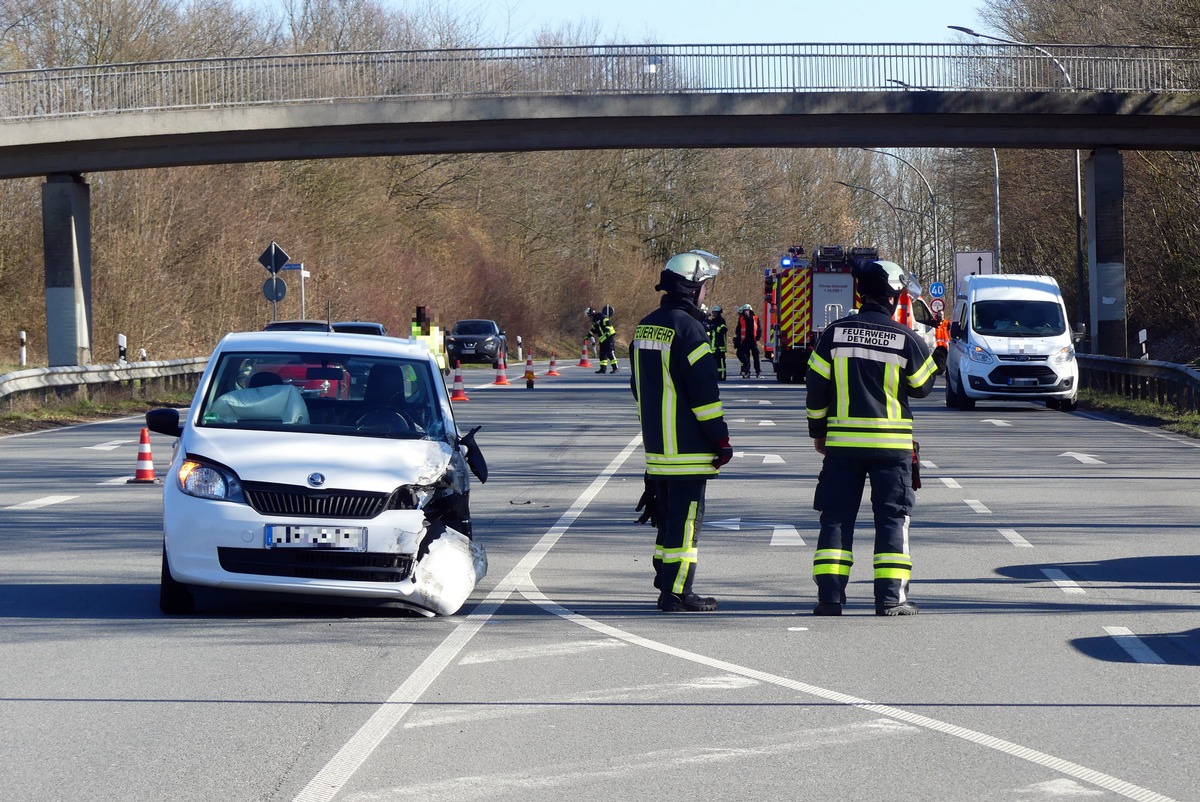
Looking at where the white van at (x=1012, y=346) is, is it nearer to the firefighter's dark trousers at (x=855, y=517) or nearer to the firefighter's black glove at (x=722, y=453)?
the firefighter's dark trousers at (x=855, y=517)

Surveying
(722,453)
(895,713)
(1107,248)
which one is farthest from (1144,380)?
(895,713)

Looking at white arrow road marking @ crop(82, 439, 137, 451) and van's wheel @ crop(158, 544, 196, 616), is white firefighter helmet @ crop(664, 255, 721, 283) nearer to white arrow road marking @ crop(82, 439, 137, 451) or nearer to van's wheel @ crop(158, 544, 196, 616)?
van's wheel @ crop(158, 544, 196, 616)

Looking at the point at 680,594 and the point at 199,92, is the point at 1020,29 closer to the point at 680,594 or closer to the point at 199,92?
the point at 199,92

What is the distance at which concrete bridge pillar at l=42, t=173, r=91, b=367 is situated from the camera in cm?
3731

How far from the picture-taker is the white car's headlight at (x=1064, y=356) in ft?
95.9

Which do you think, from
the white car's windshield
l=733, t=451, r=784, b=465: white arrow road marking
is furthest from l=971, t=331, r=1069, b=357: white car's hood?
the white car's windshield

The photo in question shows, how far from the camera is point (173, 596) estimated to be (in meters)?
9.23

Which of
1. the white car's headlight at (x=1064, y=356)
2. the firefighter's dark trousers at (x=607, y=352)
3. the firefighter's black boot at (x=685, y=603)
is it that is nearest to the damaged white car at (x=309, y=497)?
the firefighter's black boot at (x=685, y=603)

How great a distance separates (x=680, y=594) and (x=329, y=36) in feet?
207

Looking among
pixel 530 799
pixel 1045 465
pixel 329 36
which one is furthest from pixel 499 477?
pixel 329 36

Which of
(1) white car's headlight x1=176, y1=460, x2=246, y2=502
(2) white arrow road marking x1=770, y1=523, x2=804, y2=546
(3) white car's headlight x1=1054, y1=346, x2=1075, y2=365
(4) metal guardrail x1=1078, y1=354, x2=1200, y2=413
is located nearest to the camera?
(1) white car's headlight x1=176, y1=460, x2=246, y2=502

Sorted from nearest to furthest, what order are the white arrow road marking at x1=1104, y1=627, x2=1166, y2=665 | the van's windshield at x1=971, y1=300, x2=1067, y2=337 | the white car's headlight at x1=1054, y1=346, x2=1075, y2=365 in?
the white arrow road marking at x1=1104, y1=627, x2=1166, y2=665 → the white car's headlight at x1=1054, y1=346, x2=1075, y2=365 → the van's windshield at x1=971, y1=300, x2=1067, y2=337

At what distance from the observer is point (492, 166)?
73562mm

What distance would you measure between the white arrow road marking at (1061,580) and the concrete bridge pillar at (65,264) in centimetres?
3007
